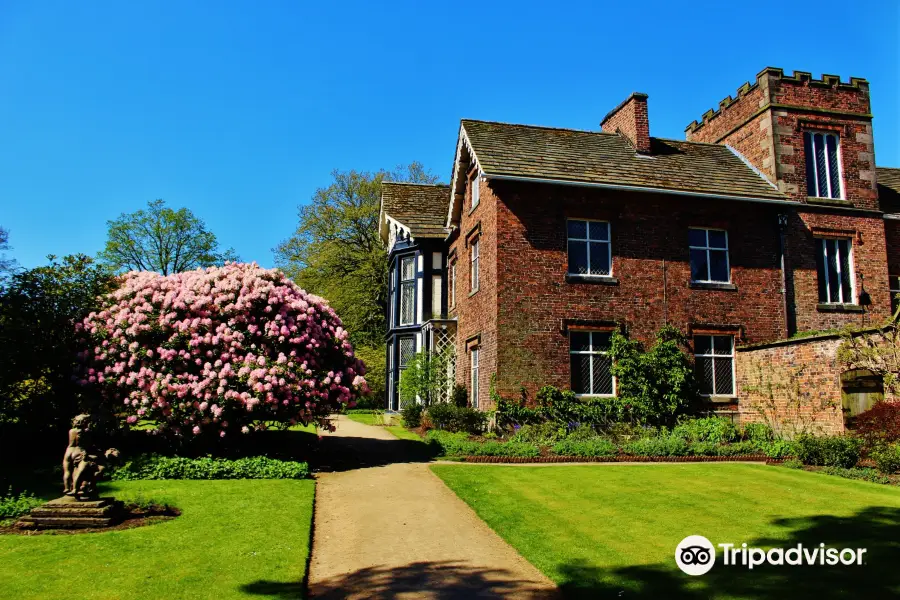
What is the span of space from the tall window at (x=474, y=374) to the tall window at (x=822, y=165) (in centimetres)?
1204

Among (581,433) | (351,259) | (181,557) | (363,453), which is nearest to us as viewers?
(181,557)

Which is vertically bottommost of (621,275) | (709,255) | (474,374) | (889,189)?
(474,374)

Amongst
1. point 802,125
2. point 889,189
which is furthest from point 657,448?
point 889,189

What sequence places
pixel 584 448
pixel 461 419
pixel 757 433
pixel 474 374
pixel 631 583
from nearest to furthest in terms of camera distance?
pixel 631 583 < pixel 584 448 < pixel 757 433 < pixel 461 419 < pixel 474 374

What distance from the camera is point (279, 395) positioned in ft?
42.9

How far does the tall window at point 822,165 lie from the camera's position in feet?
70.4

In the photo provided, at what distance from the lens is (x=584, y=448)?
50.0 ft

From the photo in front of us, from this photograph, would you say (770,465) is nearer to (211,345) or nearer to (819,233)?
(819,233)

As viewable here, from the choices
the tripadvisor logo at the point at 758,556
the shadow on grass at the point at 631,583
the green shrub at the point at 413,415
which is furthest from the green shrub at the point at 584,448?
the green shrub at the point at 413,415

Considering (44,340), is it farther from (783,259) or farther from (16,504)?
(783,259)

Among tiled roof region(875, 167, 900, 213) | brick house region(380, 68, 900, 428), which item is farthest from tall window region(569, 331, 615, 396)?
tiled roof region(875, 167, 900, 213)

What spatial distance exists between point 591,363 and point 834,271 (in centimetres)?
915

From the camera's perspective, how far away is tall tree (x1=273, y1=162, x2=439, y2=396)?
4031cm

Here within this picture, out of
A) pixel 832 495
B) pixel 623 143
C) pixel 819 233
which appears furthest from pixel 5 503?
pixel 819 233
